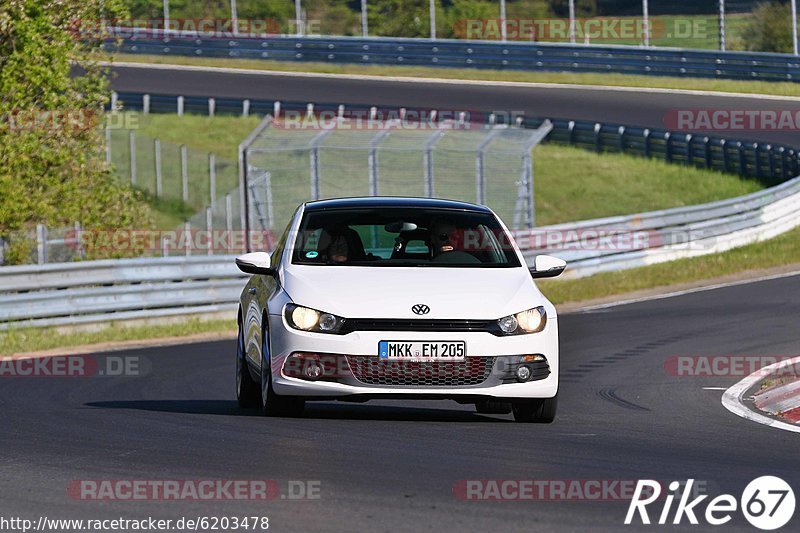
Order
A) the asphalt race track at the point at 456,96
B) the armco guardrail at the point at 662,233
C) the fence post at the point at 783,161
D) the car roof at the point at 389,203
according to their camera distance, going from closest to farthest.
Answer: the car roof at the point at 389,203, the armco guardrail at the point at 662,233, the fence post at the point at 783,161, the asphalt race track at the point at 456,96

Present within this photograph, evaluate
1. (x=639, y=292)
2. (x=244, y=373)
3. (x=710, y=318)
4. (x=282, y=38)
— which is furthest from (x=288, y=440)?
(x=282, y=38)

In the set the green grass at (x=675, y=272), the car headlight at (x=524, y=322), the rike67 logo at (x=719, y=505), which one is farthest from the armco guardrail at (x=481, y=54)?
the rike67 logo at (x=719, y=505)

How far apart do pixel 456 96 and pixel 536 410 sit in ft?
114

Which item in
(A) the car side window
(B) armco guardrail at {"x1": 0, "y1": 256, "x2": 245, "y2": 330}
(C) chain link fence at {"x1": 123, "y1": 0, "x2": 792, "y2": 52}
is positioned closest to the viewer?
(A) the car side window

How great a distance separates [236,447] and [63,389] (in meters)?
5.34

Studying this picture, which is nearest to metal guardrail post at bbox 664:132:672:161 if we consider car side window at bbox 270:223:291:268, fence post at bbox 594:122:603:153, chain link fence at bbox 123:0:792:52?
fence post at bbox 594:122:603:153

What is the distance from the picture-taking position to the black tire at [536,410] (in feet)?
34.0

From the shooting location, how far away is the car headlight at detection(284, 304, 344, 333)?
32.4 ft

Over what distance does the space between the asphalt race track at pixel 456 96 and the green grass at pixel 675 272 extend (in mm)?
10109

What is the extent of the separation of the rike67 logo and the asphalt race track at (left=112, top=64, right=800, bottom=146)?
102 ft

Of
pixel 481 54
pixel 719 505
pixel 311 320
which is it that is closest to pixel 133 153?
pixel 481 54

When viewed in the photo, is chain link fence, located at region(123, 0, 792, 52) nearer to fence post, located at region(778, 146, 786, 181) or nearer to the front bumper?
fence post, located at region(778, 146, 786, 181)

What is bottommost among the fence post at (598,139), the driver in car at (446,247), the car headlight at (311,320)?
the fence post at (598,139)

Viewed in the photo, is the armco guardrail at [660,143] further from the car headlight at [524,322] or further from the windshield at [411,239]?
the car headlight at [524,322]
